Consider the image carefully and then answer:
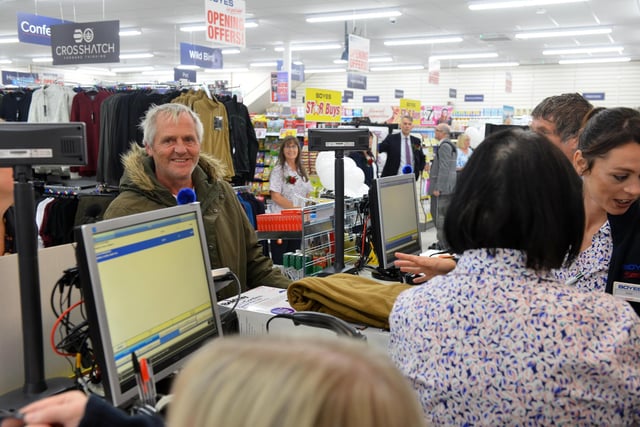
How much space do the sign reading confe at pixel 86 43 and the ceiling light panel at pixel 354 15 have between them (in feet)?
16.6

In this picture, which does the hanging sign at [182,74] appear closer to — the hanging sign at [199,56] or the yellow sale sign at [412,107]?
the hanging sign at [199,56]

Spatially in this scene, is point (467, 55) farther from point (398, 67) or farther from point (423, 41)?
point (398, 67)

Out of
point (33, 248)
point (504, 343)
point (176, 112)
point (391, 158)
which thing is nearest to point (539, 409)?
point (504, 343)

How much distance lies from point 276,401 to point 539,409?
0.82 metres

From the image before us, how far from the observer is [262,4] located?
34.4ft

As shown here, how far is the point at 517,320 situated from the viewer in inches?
44.2

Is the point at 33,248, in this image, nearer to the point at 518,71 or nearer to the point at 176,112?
the point at 176,112

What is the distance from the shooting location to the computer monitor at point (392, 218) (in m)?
2.64

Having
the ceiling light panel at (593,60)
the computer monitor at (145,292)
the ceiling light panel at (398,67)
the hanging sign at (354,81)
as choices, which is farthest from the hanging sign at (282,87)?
the computer monitor at (145,292)

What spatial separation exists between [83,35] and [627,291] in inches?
299

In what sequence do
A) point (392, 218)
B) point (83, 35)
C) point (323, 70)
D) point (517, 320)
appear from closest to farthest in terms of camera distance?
point (517, 320) → point (392, 218) → point (83, 35) → point (323, 70)

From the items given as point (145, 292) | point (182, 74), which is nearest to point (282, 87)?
point (182, 74)

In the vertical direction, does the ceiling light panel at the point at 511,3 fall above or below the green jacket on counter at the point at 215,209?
above

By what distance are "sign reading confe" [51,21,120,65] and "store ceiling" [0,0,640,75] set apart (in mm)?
3197
